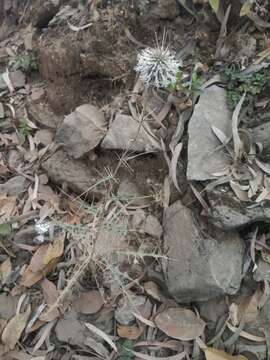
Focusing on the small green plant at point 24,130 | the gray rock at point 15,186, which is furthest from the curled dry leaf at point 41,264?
the small green plant at point 24,130

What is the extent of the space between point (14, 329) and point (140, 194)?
812 millimetres

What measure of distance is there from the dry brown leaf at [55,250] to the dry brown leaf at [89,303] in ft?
0.68

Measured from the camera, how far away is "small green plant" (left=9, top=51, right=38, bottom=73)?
267 cm

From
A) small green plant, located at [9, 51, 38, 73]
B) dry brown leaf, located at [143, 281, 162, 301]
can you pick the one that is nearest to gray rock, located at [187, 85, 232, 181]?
dry brown leaf, located at [143, 281, 162, 301]

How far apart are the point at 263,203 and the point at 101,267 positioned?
0.73 metres

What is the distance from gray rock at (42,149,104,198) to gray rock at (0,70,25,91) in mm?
571

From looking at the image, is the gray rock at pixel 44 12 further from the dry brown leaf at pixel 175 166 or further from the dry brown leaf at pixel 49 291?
the dry brown leaf at pixel 49 291

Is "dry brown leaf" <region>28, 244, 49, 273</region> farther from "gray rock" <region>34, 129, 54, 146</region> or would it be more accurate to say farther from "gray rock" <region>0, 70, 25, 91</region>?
"gray rock" <region>0, 70, 25, 91</region>

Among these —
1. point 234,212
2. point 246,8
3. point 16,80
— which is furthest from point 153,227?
point 16,80

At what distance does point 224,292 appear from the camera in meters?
1.94

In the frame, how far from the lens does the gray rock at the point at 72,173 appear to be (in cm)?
224

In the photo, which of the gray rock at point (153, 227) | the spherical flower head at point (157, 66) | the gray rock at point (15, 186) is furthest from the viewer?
the gray rock at point (15, 186)

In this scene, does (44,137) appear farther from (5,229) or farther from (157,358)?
(157,358)

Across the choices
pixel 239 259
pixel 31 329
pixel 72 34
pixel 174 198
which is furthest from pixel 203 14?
pixel 31 329
